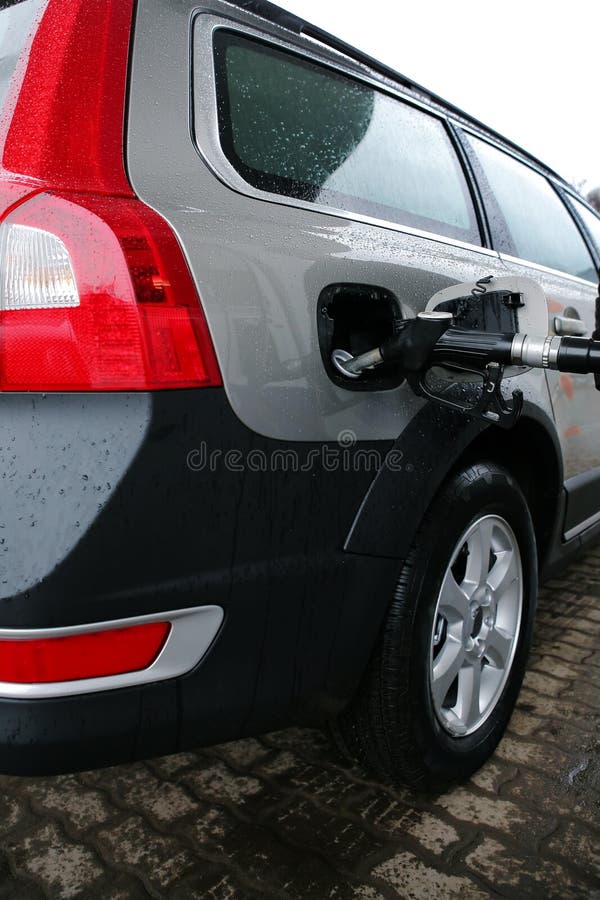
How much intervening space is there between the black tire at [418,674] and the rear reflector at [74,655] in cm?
57

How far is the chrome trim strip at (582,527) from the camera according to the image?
2487mm

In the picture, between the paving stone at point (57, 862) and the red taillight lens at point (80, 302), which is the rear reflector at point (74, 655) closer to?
the red taillight lens at point (80, 302)

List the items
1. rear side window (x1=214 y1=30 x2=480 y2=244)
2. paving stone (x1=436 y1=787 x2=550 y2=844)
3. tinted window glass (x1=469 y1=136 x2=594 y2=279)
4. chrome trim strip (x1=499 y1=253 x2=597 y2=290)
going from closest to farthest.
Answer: rear side window (x1=214 y1=30 x2=480 y2=244), paving stone (x1=436 y1=787 x2=550 y2=844), chrome trim strip (x1=499 y1=253 x2=597 y2=290), tinted window glass (x1=469 y1=136 x2=594 y2=279)

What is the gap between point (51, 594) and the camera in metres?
1.11

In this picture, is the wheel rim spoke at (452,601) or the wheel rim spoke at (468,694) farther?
the wheel rim spoke at (468,694)

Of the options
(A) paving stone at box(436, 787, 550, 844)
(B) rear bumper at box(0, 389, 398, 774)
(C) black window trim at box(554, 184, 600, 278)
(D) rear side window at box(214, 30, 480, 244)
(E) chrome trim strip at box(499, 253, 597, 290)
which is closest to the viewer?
(B) rear bumper at box(0, 389, 398, 774)

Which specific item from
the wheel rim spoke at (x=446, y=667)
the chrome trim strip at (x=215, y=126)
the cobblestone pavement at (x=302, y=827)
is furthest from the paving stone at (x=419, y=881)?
the chrome trim strip at (x=215, y=126)

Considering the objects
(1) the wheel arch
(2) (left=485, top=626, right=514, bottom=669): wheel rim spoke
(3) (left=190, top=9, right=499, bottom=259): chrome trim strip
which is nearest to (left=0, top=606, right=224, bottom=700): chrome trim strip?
(1) the wheel arch

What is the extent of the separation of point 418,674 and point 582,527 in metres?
1.24

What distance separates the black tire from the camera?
1.57m

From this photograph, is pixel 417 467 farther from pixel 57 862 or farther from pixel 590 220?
pixel 590 220

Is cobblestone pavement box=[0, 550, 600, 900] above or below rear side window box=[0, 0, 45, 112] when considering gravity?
below

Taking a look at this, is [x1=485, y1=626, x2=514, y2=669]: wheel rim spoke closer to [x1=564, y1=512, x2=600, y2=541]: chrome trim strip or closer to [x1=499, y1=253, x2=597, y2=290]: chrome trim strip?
[x1=564, y1=512, x2=600, y2=541]: chrome trim strip

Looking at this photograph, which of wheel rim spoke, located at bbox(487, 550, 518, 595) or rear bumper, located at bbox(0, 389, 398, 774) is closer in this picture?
rear bumper, located at bbox(0, 389, 398, 774)
